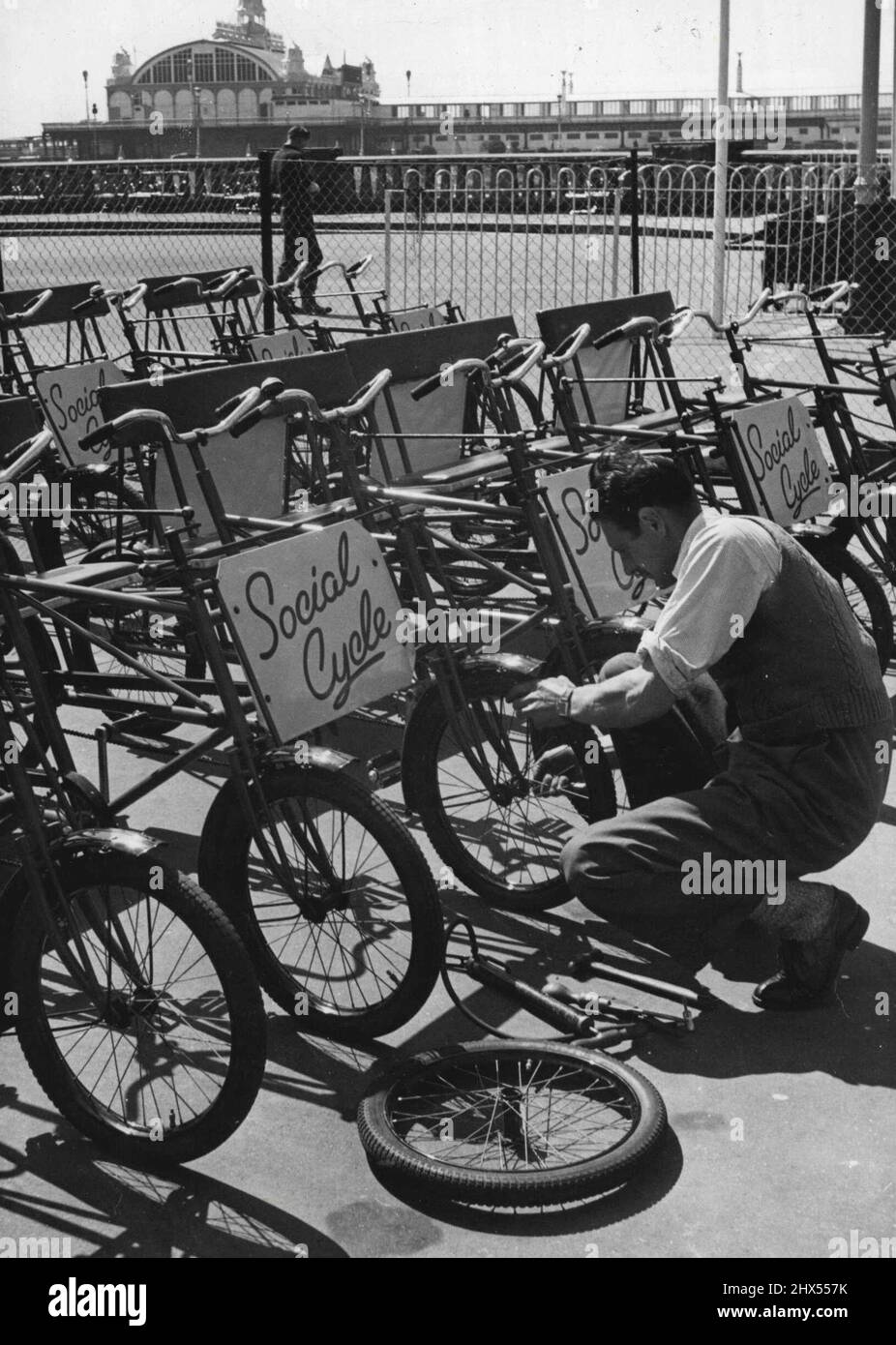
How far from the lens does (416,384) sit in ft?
26.8

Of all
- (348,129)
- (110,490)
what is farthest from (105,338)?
(348,129)

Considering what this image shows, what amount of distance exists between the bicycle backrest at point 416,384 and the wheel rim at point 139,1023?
11.7 feet

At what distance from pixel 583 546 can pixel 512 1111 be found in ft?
7.77

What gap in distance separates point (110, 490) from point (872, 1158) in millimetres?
5593

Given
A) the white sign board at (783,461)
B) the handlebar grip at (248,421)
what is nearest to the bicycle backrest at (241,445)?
the handlebar grip at (248,421)

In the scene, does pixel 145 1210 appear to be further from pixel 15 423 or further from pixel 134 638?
pixel 15 423

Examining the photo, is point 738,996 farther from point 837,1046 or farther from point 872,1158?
point 872,1158

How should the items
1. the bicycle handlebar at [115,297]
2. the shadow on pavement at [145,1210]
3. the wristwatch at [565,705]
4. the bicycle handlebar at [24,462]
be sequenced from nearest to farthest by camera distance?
the shadow on pavement at [145,1210]
the bicycle handlebar at [24,462]
the wristwatch at [565,705]
the bicycle handlebar at [115,297]

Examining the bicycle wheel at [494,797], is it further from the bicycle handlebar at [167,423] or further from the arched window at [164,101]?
the arched window at [164,101]

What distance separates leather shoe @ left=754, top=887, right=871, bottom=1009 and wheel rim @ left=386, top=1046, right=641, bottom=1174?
671 millimetres

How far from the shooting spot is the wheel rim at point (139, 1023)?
→ 13.1 feet

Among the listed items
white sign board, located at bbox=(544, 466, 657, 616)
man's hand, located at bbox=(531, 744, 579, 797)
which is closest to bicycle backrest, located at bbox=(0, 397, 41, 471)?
white sign board, located at bbox=(544, 466, 657, 616)

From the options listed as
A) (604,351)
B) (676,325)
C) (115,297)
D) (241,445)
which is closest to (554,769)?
(241,445)

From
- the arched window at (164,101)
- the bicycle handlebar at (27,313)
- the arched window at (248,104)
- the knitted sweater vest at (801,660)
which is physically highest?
the arched window at (164,101)
